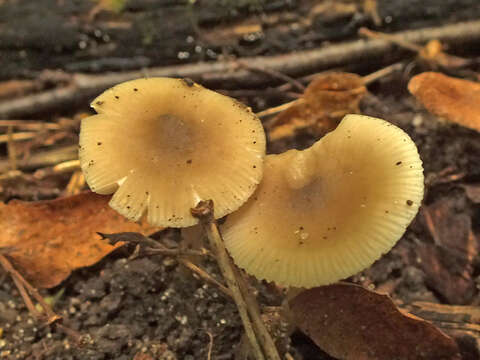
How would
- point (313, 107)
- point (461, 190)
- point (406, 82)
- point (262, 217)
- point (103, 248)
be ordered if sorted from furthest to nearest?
1. point (406, 82)
2. point (313, 107)
3. point (461, 190)
4. point (103, 248)
5. point (262, 217)

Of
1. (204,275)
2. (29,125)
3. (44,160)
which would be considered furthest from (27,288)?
(29,125)

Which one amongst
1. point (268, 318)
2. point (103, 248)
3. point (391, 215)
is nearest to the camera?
point (391, 215)

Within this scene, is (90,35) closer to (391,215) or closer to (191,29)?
(191,29)

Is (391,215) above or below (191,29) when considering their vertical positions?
below

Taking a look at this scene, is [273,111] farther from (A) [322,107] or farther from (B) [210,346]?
(B) [210,346]

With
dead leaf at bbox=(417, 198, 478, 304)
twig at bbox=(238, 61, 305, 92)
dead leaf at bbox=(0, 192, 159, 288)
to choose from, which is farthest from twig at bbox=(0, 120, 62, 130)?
dead leaf at bbox=(417, 198, 478, 304)

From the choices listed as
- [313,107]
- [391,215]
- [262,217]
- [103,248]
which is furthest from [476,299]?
[103,248]

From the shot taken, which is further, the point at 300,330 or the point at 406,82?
the point at 406,82
